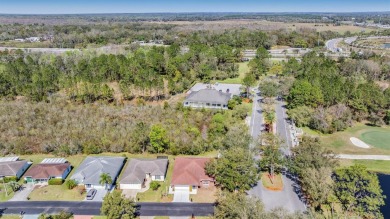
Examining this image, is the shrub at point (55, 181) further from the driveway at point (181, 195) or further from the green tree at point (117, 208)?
the driveway at point (181, 195)

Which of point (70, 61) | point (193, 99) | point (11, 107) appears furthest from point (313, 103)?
point (70, 61)

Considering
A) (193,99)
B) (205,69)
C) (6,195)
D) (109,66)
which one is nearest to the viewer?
(6,195)

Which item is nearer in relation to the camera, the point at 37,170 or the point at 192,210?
the point at 192,210

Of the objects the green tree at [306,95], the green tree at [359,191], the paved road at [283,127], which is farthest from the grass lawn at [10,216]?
the green tree at [306,95]

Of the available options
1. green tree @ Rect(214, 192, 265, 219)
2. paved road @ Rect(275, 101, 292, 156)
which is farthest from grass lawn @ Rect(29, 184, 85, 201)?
paved road @ Rect(275, 101, 292, 156)

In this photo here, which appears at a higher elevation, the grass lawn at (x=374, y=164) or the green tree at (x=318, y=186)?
the green tree at (x=318, y=186)

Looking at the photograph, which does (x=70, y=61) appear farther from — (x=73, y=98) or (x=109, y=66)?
(x=73, y=98)

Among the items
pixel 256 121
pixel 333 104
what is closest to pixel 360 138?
pixel 333 104
